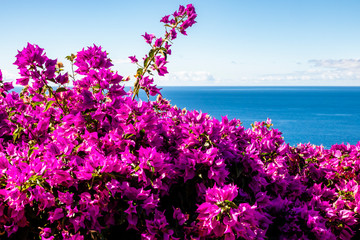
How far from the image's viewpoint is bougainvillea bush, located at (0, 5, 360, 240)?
229 centimetres

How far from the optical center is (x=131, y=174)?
245cm

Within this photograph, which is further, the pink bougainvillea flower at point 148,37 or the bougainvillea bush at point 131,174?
the pink bougainvillea flower at point 148,37

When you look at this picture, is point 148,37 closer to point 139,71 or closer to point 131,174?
point 139,71

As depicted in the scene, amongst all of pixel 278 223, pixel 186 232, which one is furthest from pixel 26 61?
pixel 278 223

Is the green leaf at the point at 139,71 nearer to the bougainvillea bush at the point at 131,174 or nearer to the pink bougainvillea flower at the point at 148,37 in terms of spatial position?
the bougainvillea bush at the point at 131,174

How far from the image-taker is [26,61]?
2775mm

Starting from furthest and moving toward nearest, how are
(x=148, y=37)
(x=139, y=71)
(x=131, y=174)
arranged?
1. (x=148, y=37)
2. (x=139, y=71)
3. (x=131, y=174)

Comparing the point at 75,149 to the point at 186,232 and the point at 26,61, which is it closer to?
the point at 26,61

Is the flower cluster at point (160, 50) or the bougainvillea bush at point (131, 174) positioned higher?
the flower cluster at point (160, 50)

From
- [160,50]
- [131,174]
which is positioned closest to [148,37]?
[160,50]

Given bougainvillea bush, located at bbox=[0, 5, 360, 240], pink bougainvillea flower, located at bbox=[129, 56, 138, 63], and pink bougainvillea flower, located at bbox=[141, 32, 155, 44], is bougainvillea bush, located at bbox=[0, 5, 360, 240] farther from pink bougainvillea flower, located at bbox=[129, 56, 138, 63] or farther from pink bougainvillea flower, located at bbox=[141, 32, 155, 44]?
pink bougainvillea flower, located at bbox=[129, 56, 138, 63]

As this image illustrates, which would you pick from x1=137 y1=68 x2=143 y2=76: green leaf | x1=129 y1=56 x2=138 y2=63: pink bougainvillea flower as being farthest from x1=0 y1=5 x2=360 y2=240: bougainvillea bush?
x1=129 y1=56 x2=138 y2=63: pink bougainvillea flower

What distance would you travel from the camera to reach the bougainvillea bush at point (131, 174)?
90.0 inches

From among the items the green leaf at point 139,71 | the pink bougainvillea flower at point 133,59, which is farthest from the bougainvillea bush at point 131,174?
the pink bougainvillea flower at point 133,59
